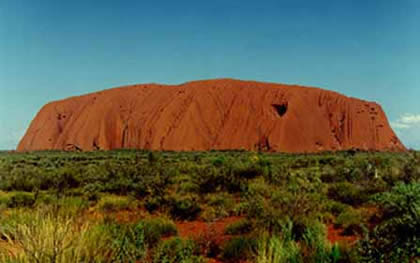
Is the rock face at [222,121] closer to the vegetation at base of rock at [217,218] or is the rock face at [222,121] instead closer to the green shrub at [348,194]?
the vegetation at base of rock at [217,218]

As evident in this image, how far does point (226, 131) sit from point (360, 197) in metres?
47.8

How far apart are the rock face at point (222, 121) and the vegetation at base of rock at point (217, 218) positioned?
41.1m

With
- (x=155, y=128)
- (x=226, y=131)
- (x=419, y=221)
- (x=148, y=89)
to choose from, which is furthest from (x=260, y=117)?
(x=419, y=221)

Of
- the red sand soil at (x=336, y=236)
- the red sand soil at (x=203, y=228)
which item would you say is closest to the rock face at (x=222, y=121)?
the red sand soil at (x=203, y=228)

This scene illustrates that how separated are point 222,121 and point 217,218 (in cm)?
5158

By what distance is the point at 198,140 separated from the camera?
55.6 m

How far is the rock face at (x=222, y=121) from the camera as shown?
55.6 meters

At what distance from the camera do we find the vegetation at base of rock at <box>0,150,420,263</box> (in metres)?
3.41

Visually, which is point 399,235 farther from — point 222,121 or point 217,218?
point 222,121

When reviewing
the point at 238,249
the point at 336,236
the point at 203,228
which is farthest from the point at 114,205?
the point at 336,236

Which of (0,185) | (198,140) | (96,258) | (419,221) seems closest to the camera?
(96,258)

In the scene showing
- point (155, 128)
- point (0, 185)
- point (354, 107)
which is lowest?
point (0, 185)

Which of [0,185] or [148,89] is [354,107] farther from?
[0,185]

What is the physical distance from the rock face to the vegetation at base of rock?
41.1 m
